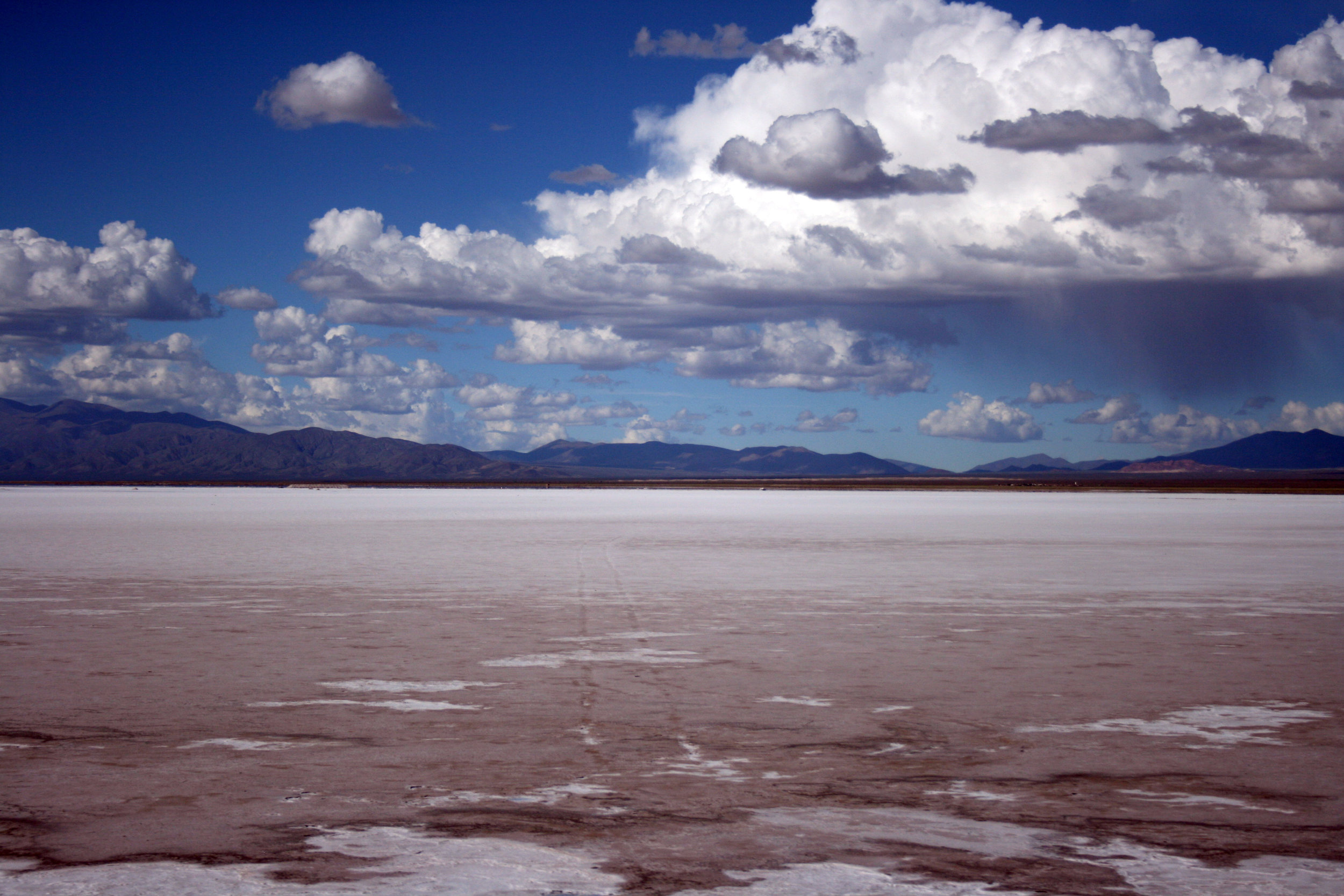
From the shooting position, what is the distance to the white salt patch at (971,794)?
25.2ft

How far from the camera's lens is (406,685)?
38.7 ft

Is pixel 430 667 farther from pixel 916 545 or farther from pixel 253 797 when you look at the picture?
pixel 916 545

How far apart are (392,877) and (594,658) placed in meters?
7.50

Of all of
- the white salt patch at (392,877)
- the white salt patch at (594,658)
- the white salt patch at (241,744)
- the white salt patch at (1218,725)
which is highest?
the white salt patch at (392,877)

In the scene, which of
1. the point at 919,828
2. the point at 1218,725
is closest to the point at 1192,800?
the point at 919,828

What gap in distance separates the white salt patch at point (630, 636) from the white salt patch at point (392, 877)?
27.8 ft

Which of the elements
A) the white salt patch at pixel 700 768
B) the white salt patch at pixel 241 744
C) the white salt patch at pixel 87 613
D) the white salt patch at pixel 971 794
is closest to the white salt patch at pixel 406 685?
the white salt patch at pixel 241 744

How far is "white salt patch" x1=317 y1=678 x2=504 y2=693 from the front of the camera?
11.5 meters

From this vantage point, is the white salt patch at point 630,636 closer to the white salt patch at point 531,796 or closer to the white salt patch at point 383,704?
the white salt patch at point 383,704

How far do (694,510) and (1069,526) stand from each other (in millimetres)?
28005

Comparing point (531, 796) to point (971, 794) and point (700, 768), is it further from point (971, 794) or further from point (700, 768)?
point (971, 794)

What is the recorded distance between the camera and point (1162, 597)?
20.4 m

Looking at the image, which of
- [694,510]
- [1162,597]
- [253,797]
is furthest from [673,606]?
[694,510]

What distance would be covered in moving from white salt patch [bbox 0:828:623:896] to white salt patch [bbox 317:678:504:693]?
16.1 ft
